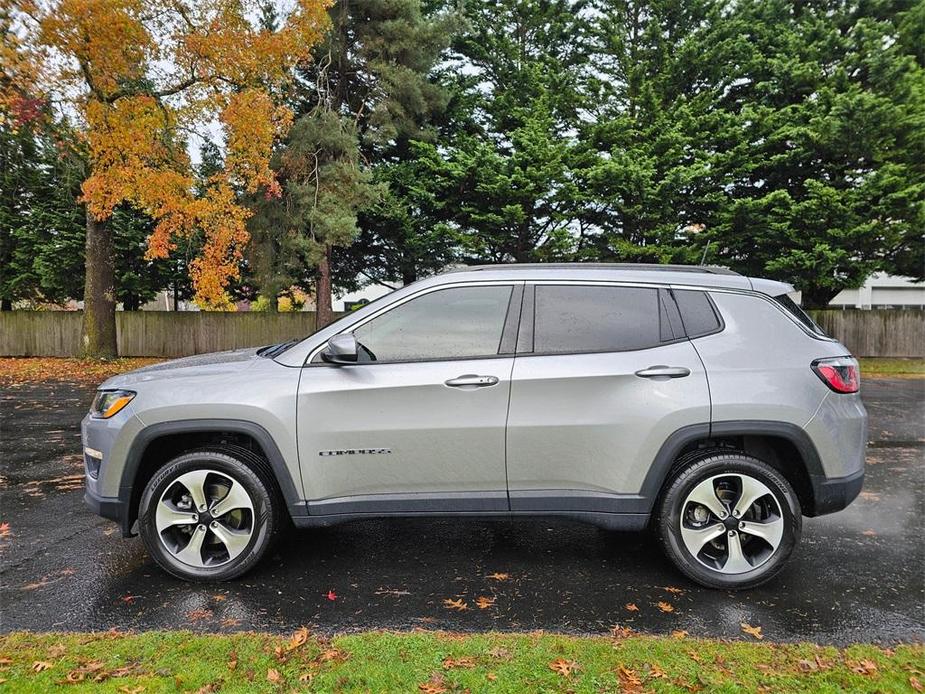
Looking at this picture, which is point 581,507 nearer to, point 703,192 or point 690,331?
point 690,331

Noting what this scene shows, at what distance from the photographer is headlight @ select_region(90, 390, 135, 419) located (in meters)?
3.48

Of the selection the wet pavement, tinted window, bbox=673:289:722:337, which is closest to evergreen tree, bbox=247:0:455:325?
the wet pavement

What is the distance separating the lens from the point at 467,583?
3.46 m

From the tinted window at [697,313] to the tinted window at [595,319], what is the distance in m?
0.16

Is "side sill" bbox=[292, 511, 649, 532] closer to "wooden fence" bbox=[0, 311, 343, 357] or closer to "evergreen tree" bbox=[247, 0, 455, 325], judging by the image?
"evergreen tree" bbox=[247, 0, 455, 325]

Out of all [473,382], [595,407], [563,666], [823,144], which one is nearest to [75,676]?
[563,666]

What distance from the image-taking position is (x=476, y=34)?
19.0m

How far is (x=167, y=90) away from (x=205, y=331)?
26.2ft

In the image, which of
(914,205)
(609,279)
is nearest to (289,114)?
(609,279)

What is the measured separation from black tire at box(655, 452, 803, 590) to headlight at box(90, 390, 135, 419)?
338cm

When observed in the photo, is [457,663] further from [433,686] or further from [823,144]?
[823,144]

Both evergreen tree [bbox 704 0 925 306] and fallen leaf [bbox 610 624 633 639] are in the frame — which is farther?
evergreen tree [bbox 704 0 925 306]

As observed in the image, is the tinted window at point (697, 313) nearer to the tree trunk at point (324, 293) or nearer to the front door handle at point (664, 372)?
the front door handle at point (664, 372)

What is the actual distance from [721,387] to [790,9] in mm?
20501
